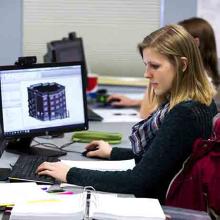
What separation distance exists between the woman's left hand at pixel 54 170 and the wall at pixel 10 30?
2515mm

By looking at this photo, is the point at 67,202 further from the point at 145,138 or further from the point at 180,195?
the point at 145,138

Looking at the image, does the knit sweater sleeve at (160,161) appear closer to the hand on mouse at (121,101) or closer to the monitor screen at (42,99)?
the monitor screen at (42,99)

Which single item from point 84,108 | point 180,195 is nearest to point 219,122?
point 180,195

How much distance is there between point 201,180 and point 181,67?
442mm

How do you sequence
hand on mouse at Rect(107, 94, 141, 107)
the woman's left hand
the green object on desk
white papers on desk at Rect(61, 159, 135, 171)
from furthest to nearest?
hand on mouse at Rect(107, 94, 141, 107)
the green object on desk
white papers on desk at Rect(61, 159, 135, 171)
the woman's left hand

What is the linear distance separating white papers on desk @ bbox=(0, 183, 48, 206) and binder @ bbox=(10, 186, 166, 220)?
9 cm

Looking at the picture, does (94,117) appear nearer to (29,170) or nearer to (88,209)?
(29,170)

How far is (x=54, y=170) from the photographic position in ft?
6.61

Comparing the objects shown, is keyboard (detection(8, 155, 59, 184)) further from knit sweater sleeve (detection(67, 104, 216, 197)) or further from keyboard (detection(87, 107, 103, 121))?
keyboard (detection(87, 107, 103, 121))

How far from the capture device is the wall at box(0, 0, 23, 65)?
4402mm

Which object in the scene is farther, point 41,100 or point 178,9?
point 178,9

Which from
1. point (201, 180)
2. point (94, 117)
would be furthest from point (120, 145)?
point (201, 180)

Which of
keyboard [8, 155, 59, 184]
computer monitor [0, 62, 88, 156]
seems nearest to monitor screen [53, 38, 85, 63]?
computer monitor [0, 62, 88, 156]

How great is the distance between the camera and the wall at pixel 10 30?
14.4 ft
